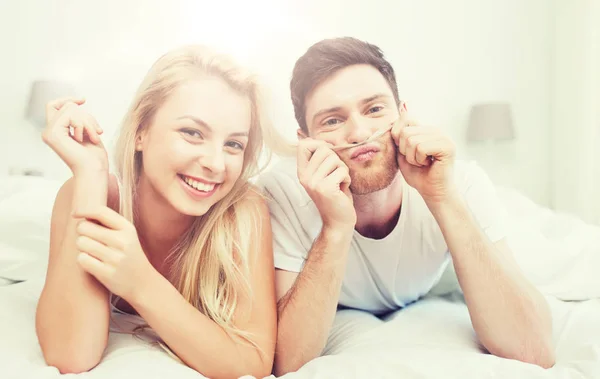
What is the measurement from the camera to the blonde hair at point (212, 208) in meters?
0.63

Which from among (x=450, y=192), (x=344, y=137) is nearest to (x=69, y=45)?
(x=344, y=137)

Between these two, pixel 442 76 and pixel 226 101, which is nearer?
pixel 226 101

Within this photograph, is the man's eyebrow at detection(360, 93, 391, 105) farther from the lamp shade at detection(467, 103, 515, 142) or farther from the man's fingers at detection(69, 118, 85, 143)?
the man's fingers at detection(69, 118, 85, 143)

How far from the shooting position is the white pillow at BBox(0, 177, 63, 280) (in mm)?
783

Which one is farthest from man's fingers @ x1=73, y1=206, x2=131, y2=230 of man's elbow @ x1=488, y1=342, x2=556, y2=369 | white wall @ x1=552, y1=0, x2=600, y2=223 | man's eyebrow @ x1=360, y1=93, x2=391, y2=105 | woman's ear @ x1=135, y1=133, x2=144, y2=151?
white wall @ x1=552, y1=0, x2=600, y2=223

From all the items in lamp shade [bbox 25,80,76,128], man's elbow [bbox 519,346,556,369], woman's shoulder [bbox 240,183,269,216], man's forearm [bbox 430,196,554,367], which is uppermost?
lamp shade [bbox 25,80,76,128]

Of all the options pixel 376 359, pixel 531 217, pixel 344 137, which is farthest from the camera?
pixel 531 217

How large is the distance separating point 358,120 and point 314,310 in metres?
0.27

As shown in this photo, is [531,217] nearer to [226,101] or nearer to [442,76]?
[442,76]

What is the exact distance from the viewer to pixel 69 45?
739mm

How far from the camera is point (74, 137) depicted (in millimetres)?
589

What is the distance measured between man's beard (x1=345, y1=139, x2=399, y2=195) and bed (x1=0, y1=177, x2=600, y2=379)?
22 cm

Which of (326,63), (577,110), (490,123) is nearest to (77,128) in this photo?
(326,63)

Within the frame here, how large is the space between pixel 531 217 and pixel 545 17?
1.35ft
